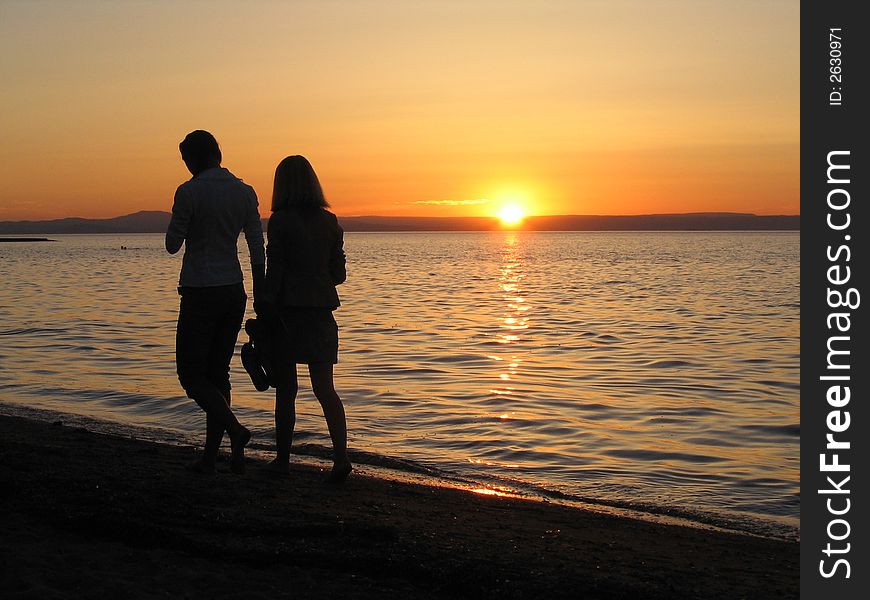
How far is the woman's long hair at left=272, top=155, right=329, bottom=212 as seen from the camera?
5773 millimetres

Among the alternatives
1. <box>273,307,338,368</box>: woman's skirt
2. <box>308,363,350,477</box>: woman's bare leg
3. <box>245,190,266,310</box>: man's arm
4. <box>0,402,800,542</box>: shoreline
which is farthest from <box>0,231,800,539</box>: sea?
<box>245,190,266,310</box>: man's arm

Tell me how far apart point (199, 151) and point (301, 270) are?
0.95 metres

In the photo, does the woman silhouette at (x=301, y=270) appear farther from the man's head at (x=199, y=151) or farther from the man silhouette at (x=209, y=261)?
the man's head at (x=199, y=151)

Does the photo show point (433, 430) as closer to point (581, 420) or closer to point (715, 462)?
point (581, 420)

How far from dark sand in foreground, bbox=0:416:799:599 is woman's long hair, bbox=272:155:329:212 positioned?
69.1 inches

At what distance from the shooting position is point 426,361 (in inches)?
596

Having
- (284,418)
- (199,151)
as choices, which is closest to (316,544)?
(284,418)

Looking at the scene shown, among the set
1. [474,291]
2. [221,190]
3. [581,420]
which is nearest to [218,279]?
[221,190]

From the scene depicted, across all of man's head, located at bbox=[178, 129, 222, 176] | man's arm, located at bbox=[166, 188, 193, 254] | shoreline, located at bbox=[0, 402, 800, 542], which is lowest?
shoreline, located at bbox=[0, 402, 800, 542]

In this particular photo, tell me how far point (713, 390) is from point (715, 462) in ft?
13.3

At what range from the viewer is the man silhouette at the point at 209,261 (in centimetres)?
559

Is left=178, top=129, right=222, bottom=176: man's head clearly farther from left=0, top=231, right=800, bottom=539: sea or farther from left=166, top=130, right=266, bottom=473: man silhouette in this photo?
left=0, top=231, right=800, bottom=539: sea

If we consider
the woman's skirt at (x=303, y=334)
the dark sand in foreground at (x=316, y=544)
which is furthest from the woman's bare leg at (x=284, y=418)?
the woman's skirt at (x=303, y=334)

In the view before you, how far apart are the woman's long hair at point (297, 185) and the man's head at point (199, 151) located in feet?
1.30
